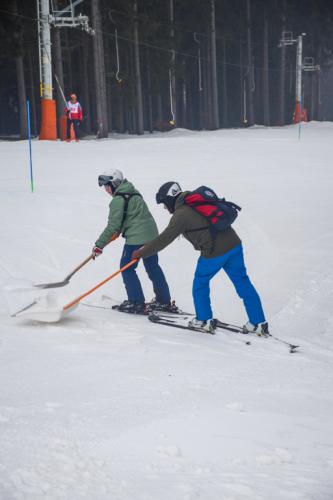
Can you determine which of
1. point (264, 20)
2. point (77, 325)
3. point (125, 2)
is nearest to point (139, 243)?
point (77, 325)

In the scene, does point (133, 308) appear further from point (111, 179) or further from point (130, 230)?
point (111, 179)

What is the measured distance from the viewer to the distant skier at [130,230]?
656 cm

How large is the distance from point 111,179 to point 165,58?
33.3 m

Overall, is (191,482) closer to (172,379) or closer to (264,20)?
(172,379)

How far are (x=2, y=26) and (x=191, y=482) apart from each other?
98.7 feet

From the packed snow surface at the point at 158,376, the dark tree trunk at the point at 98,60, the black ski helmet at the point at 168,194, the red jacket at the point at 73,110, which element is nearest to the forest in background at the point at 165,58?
the dark tree trunk at the point at 98,60

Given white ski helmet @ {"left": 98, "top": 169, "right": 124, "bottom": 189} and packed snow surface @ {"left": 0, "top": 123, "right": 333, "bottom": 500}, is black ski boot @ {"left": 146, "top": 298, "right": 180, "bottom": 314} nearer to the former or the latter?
packed snow surface @ {"left": 0, "top": 123, "right": 333, "bottom": 500}

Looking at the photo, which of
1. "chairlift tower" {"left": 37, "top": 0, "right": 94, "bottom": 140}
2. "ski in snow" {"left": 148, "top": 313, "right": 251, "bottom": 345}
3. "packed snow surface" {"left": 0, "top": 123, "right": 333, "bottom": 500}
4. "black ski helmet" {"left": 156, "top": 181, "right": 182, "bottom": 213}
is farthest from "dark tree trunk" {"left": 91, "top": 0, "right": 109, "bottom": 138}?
"black ski helmet" {"left": 156, "top": 181, "right": 182, "bottom": 213}

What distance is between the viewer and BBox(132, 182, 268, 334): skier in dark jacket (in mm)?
5820

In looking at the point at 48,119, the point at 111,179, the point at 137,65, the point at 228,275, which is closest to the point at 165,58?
the point at 137,65

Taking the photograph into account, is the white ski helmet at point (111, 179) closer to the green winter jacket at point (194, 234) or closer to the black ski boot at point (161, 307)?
the green winter jacket at point (194, 234)

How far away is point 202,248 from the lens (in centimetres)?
596

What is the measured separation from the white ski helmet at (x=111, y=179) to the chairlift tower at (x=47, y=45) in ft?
46.6

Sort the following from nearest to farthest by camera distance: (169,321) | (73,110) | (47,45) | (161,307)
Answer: (169,321) < (161,307) < (73,110) < (47,45)
